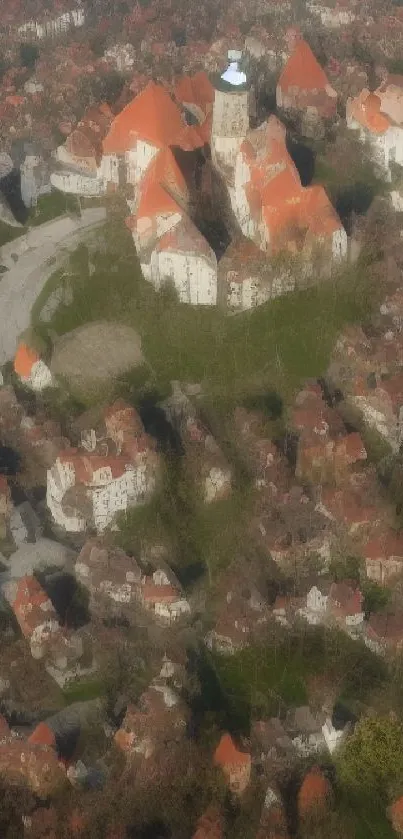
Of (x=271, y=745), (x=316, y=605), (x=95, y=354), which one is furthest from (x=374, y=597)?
(x=95, y=354)

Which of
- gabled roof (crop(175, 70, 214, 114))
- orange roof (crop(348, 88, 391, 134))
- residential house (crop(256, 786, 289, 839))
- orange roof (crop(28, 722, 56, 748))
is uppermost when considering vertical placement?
gabled roof (crop(175, 70, 214, 114))

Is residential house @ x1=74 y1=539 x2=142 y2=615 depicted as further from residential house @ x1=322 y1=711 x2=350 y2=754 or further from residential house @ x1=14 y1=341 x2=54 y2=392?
residential house @ x1=14 y1=341 x2=54 y2=392

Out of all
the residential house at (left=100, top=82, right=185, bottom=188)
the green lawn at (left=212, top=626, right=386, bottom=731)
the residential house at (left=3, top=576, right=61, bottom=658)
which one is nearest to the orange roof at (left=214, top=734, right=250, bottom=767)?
the green lawn at (left=212, top=626, right=386, bottom=731)

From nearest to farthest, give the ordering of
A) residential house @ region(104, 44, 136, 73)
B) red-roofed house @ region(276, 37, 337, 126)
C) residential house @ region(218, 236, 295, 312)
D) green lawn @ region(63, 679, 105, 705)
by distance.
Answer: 1. green lawn @ region(63, 679, 105, 705)
2. residential house @ region(218, 236, 295, 312)
3. red-roofed house @ region(276, 37, 337, 126)
4. residential house @ region(104, 44, 136, 73)

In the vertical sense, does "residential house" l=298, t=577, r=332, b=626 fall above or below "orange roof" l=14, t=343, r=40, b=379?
below

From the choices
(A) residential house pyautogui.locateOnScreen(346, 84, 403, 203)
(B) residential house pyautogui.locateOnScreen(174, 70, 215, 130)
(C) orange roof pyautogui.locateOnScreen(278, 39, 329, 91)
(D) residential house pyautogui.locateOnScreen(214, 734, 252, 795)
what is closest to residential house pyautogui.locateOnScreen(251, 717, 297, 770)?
(D) residential house pyautogui.locateOnScreen(214, 734, 252, 795)

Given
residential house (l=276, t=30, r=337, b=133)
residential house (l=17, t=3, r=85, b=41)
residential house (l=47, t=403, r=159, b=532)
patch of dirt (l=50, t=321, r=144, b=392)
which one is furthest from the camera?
residential house (l=17, t=3, r=85, b=41)

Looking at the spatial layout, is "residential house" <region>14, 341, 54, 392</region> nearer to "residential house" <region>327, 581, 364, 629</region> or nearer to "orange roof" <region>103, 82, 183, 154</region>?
"orange roof" <region>103, 82, 183, 154</region>

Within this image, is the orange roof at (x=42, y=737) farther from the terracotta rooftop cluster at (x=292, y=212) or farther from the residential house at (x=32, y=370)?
the terracotta rooftop cluster at (x=292, y=212)

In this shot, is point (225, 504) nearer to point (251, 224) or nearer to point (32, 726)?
point (32, 726)

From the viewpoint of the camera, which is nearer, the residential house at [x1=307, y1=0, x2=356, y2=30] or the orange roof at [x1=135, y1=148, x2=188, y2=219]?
the orange roof at [x1=135, y1=148, x2=188, y2=219]
